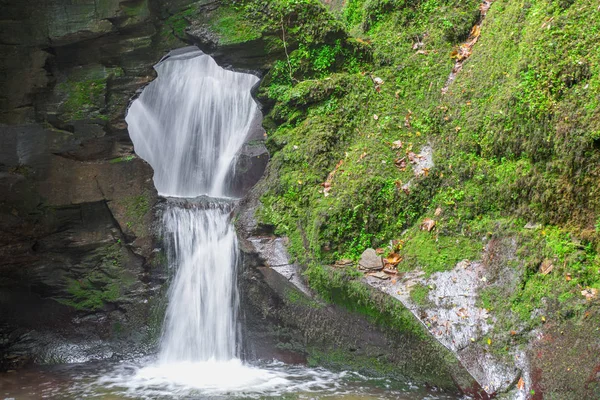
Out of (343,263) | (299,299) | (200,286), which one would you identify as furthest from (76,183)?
(343,263)

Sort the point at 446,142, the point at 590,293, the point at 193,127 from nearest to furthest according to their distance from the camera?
the point at 590,293
the point at 446,142
the point at 193,127

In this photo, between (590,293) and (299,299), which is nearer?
(590,293)

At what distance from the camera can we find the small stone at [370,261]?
613 centimetres

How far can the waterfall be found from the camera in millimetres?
7594

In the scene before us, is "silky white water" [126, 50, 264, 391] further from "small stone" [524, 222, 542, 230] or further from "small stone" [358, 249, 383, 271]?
"small stone" [524, 222, 542, 230]

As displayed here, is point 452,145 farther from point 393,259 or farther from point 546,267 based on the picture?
point 546,267

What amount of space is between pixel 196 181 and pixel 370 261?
614 centimetres

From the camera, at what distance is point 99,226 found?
25.5ft

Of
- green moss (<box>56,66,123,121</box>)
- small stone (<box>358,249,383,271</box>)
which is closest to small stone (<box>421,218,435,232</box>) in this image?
small stone (<box>358,249,383,271</box>)

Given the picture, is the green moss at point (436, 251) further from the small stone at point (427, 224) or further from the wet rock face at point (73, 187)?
the wet rock face at point (73, 187)

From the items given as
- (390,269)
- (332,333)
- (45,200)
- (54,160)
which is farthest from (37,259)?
(390,269)

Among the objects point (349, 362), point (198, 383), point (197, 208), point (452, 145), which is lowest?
point (198, 383)

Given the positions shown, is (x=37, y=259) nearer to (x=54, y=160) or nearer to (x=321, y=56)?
(x=54, y=160)

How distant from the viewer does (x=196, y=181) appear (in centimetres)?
1129
